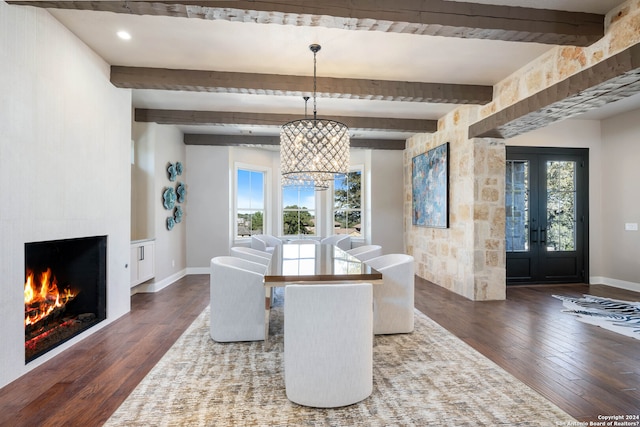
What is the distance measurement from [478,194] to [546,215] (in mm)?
1961

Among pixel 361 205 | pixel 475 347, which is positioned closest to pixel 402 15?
pixel 475 347

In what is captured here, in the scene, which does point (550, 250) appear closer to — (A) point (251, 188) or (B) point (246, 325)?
(B) point (246, 325)

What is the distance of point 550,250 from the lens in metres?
5.93

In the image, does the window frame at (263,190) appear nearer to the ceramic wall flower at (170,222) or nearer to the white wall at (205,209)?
the white wall at (205,209)

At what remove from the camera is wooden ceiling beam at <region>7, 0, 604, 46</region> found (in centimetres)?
241

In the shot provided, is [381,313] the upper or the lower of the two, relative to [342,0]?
lower

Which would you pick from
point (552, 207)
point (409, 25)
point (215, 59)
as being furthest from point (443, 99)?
point (552, 207)

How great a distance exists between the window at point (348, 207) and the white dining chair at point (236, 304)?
492 cm

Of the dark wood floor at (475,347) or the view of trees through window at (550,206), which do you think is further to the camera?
the view of trees through window at (550,206)

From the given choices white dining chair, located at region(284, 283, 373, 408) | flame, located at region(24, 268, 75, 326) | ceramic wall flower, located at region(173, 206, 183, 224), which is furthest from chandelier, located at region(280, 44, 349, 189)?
ceramic wall flower, located at region(173, 206, 183, 224)

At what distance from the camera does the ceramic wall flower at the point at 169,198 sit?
574 cm

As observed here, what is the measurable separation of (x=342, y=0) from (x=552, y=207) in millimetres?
5304

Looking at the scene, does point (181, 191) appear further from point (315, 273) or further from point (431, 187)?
point (315, 273)

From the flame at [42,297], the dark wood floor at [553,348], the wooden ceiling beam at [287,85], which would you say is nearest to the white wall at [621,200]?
the dark wood floor at [553,348]
